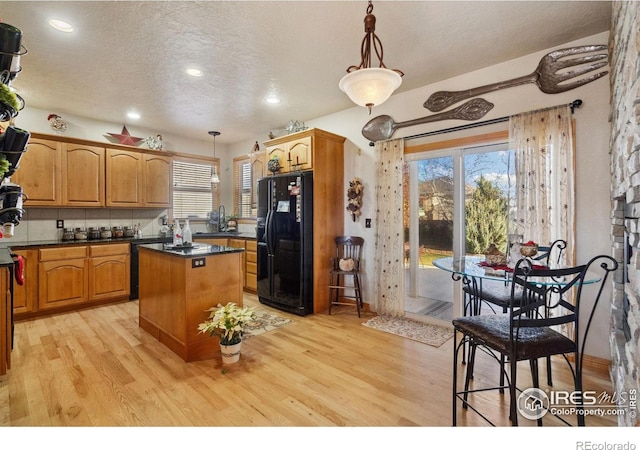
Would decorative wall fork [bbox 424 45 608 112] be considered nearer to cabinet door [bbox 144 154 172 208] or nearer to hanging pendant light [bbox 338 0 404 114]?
hanging pendant light [bbox 338 0 404 114]

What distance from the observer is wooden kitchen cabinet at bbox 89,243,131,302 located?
414 cm

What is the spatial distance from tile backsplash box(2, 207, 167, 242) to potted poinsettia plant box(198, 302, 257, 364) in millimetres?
3293

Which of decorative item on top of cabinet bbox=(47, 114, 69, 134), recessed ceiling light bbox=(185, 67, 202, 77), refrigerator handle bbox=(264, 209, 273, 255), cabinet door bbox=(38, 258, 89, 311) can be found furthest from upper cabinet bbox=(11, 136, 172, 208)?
recessed ceiling light bbox=(185, 67, 202, 77)

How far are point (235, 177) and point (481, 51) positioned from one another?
4669 millimetres

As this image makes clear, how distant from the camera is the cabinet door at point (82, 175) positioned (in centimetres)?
414

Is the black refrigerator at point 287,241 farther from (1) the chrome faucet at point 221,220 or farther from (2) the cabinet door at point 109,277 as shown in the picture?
(2) the cabinet door at point 109,277

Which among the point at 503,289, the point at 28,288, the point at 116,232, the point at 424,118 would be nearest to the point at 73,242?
the point at 116,232

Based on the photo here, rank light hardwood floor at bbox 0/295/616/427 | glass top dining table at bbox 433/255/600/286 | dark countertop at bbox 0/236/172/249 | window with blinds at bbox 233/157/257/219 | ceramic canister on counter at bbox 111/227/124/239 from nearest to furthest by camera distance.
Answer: glass top dining table at bbox 433/255/600/286 → light hardwood floor at bbox 0/295/616/427 → dark countertop at bbox 0/236/172/249 → ceramic canister on counter at bbox 111/227/124/239 → window with blinds at bbox 233/157/257/219

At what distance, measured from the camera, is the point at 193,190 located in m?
5.81

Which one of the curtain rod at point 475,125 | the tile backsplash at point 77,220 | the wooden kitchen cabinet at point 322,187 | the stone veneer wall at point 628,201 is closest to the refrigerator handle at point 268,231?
the wooden kitchen cabinet at point 322,187

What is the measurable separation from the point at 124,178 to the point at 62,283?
1.69 metres

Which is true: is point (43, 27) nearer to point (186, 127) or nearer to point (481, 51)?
point (186, 127)

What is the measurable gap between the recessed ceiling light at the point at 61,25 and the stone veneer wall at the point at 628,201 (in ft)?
11.7

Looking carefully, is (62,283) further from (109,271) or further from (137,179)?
(137,179)
